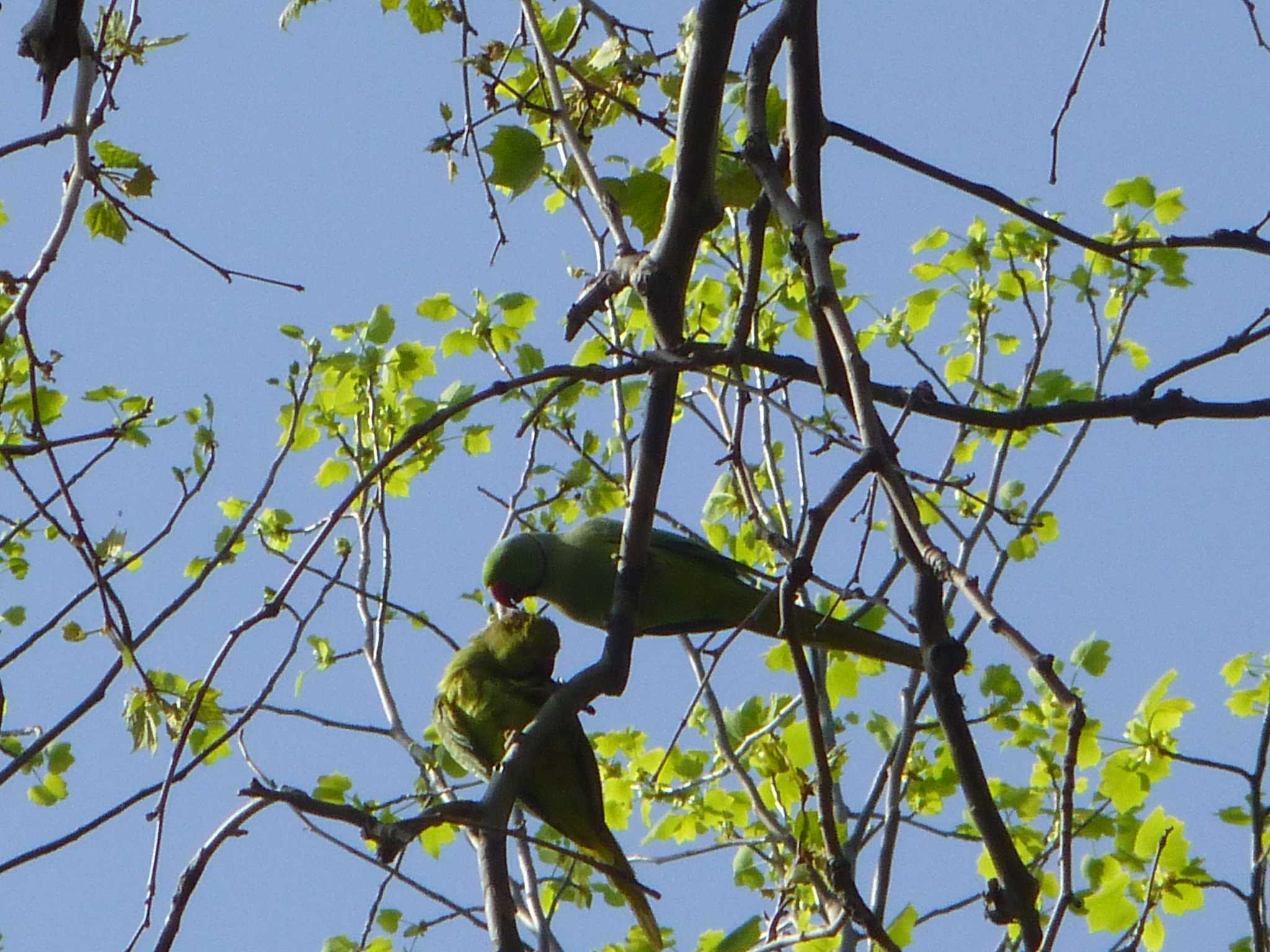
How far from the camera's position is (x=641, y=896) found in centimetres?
331

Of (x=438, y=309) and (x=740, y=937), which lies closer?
(x=740, y=937)

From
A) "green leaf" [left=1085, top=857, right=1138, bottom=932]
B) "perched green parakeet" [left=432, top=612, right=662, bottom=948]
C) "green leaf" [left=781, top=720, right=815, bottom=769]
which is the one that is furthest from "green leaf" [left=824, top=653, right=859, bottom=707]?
"perched green parakeet" [left=432, top=612, right=662, bottom=948]

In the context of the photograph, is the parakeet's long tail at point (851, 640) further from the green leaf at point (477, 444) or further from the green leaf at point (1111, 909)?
the green leaf at point (477, 444)

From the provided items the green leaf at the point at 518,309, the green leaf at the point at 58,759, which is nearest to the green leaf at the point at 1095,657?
the green leaf at the point at 518,309

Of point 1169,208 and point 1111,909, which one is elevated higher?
point 1169,208

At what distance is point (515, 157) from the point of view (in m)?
2.94

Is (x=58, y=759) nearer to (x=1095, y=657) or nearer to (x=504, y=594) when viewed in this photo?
(x=504, y=594)

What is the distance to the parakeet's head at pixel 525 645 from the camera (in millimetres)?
3604

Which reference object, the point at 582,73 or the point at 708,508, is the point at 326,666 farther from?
the point at 582,73

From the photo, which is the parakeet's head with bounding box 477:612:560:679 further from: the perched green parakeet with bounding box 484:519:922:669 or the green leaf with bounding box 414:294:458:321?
the green leaf with bounding box 414:294:458:321

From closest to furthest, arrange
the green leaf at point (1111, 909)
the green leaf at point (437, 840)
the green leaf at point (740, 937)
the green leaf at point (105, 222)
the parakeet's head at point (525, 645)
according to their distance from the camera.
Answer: the green leaf at point (740, 937)
the green leaf at point (105, 222)
the parakeet's head at point (525, 645)
the green leaf at point (1111, 909)
the green leaf at point (437, 840)

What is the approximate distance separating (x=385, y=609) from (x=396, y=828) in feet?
11.3

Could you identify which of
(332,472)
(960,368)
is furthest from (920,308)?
(332,472)

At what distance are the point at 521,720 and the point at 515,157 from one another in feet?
4.84
